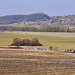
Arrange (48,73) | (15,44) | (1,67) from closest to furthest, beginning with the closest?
(48,73) < (1,67) < (15,44)

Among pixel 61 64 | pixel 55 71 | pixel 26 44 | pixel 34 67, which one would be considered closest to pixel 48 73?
pixel 55 71

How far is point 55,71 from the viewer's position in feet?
107

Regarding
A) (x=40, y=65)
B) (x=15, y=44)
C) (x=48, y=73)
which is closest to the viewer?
(x=48, y=73)

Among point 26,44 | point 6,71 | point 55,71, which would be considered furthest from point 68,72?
point 26,44

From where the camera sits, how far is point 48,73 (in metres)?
31.3

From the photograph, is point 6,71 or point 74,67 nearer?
point 6,71

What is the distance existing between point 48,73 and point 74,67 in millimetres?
5228

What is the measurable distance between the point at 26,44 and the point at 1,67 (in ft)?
114

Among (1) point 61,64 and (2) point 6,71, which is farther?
(1) point 61,64

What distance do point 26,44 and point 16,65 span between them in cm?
3301

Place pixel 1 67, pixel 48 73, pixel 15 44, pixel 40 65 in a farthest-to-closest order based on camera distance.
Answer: pixel 15 44
pixel 40 65
pixel 1 67
pixel 48 73

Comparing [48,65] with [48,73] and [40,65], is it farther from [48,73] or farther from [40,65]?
[48,73]

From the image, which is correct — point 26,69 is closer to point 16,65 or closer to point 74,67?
point 16,65

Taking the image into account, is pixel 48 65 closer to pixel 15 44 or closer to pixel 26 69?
pixel 26 69
